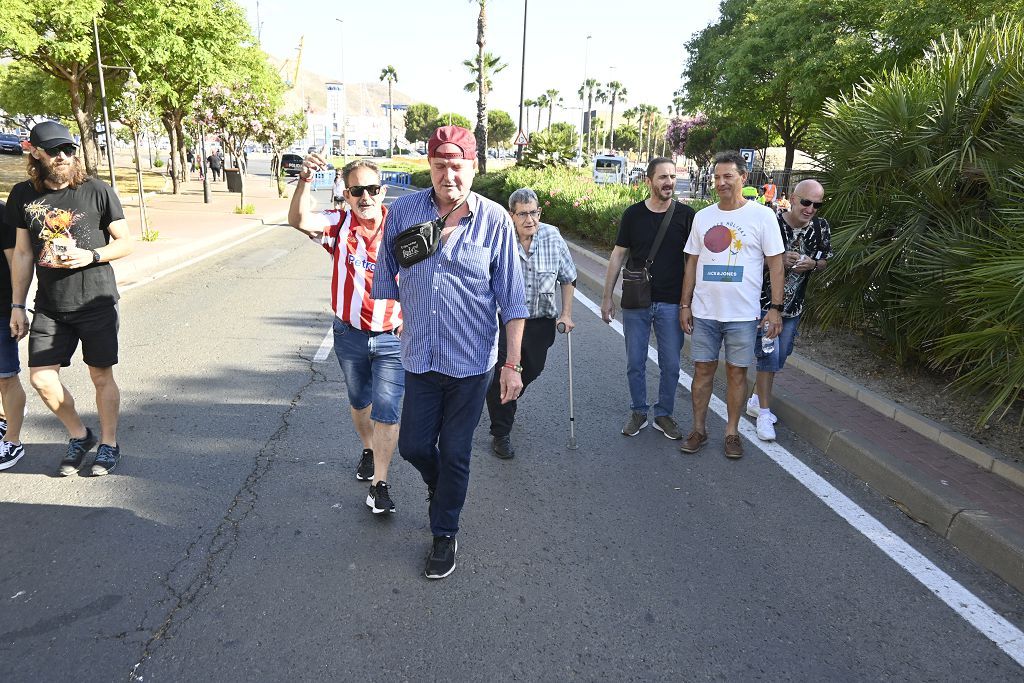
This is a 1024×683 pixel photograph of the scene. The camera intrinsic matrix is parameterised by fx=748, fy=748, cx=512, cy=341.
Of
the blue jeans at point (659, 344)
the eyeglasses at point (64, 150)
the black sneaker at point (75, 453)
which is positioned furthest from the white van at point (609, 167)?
the eyeglasses at point (64, 150)

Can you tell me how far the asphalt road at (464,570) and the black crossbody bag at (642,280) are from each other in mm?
949

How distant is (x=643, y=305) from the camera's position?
502 cm

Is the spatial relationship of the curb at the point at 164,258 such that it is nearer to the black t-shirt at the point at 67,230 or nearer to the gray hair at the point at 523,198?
the black t-shirt at the point at 67,230

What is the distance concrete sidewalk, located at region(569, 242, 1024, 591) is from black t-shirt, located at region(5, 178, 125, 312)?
396 centimetres

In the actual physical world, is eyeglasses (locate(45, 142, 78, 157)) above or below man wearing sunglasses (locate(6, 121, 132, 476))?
above

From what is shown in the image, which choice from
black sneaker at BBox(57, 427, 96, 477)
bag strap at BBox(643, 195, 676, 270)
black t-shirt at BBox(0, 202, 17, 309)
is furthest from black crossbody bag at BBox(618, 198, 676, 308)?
black t-shirt at BBox(0, 202, 17, 309)

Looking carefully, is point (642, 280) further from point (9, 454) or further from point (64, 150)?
point (9, 454)

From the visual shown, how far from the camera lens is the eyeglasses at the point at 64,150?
376 centimetres

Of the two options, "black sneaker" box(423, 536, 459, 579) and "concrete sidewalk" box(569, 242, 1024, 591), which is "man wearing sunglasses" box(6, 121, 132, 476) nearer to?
"black sneaker" box(423, 536, 459, 579)

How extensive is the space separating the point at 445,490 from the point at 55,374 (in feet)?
7.84

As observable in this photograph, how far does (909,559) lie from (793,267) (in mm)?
2130

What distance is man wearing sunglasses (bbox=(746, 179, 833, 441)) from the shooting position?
5.05 meters

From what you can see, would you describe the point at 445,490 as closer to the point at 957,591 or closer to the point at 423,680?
the point at 423,680

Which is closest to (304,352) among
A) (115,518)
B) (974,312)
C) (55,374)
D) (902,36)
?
(55,374)
